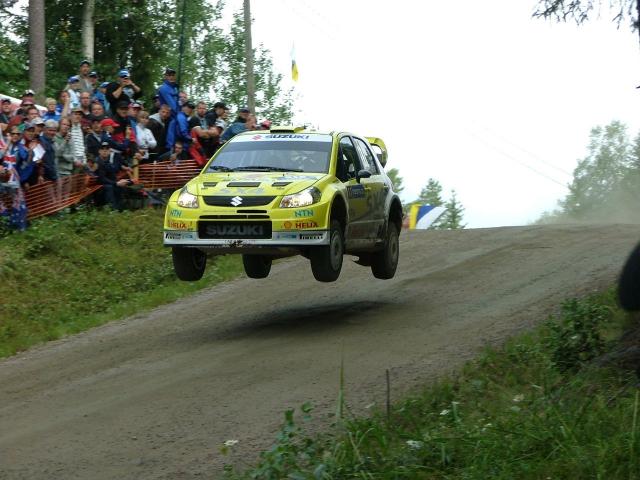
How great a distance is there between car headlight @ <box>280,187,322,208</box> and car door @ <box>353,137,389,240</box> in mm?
1602

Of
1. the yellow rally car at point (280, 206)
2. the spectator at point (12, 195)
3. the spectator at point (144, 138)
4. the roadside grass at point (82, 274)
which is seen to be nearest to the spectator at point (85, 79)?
the spectator at point (144, 138)

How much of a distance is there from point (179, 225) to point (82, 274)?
457cm

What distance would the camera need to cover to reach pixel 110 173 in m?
17.8

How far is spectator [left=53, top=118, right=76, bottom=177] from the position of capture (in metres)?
16.7

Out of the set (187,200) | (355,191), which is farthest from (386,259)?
(187,200)

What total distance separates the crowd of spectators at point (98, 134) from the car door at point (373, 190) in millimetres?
5199

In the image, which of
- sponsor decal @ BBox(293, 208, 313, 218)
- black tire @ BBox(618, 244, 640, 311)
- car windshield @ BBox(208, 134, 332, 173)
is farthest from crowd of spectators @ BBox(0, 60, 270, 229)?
black tire @ BBox(618, 244, 640, 311)

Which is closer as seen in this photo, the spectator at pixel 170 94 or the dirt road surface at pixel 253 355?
the dirt road surface at pixel 253 355

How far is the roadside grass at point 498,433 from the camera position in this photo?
249 inches

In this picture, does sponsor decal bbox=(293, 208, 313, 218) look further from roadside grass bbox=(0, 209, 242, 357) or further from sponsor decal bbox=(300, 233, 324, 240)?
roadside grass bbox=(0, 209, 242, 357)

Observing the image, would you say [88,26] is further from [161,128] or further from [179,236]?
[179,236]

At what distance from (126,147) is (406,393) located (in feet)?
34.0

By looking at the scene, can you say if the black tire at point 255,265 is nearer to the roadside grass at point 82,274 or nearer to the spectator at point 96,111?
the roadside grass at point 82,274

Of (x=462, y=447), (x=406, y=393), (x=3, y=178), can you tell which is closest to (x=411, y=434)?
(x=462, y=447)
